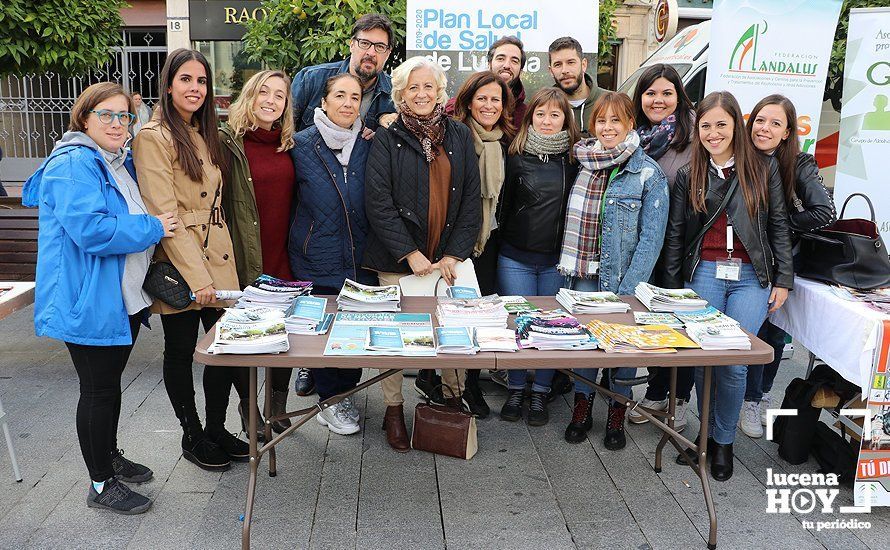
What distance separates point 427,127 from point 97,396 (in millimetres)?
1877

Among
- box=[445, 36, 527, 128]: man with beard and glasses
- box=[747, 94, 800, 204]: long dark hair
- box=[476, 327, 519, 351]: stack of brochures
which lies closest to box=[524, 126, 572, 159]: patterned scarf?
box=[445, 36, 527, 128]: man with beard and glasses

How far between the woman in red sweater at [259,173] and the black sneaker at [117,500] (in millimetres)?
1032

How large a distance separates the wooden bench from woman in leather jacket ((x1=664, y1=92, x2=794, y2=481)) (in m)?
4.40

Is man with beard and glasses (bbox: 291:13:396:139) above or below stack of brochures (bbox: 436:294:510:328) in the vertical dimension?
above

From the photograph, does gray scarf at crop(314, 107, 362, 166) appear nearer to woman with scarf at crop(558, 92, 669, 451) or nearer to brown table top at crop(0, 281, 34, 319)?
woman with scarf at crop(558, 92, 669, 451)

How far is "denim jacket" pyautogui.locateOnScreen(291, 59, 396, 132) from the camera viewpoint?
4.10m

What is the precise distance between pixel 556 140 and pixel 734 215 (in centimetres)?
94

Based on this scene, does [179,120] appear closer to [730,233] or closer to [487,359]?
[487,359]

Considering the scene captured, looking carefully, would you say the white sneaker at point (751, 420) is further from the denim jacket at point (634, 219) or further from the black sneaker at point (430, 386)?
the black sneaker at point (430, 386)

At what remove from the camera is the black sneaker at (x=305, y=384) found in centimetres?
Result: 451

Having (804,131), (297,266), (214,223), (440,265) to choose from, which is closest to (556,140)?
(440,265)

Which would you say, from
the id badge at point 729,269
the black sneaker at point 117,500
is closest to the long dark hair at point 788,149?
the id badge at point 729,269

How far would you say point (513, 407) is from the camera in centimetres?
407

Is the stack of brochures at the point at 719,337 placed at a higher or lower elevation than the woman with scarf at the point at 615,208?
lower
